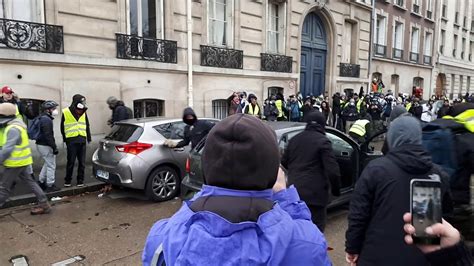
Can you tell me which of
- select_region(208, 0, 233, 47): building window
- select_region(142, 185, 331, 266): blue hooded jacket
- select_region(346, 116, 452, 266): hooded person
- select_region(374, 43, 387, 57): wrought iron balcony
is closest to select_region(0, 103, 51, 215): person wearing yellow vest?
select_region(346, 116, 452, 266): hooded person

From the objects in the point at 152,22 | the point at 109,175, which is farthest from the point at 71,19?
the point at 109,175

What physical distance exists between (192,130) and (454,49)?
3436 centimetres

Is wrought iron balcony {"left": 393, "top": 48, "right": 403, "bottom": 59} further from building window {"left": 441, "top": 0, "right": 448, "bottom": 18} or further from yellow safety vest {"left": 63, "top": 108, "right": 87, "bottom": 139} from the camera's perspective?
yellow safety vest {"left": 63, "top": 108, "right": 87, "bottom": 139}

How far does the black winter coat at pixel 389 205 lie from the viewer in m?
2.37

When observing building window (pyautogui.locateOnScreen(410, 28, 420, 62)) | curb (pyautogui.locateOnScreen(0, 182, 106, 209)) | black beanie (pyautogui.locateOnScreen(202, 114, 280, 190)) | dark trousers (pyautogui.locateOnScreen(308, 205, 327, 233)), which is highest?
building window (pyautogui.locateOnScreen(410, 28, 420, 62))

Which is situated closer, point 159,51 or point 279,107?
point 159,51

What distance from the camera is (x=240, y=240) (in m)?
1.15

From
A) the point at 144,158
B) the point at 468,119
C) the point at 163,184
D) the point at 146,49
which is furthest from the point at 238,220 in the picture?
the point at 146,49

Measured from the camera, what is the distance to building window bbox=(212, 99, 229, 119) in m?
13.7

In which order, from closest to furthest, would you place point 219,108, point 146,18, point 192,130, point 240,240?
point 240,240 → point 192,130 → point 146,18 → point 219,108

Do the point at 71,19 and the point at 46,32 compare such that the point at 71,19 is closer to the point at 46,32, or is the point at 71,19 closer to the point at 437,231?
the point at 46,32

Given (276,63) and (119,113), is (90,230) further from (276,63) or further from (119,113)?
(276,63)

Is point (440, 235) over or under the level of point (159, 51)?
under

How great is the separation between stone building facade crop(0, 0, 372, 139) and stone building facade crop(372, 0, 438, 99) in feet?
20.3
